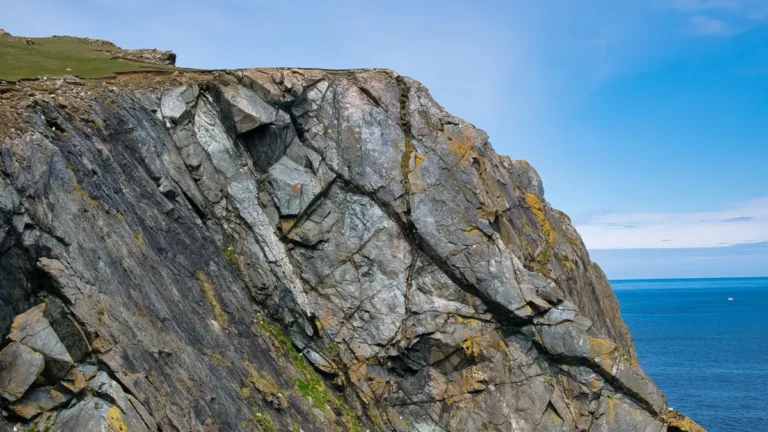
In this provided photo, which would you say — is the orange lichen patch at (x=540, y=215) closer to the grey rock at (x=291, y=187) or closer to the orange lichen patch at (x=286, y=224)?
the grey rock at (x=291, y=187)

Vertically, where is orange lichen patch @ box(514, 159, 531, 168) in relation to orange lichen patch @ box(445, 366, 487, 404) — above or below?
above

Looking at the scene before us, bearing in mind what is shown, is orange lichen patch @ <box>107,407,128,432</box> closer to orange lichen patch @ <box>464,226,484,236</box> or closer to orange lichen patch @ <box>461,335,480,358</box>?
orange lichen patch @ <box>461,335,480,358</box>

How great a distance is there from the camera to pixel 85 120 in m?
22.6

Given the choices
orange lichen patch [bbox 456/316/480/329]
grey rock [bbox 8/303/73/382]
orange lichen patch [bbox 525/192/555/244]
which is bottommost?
grey rock [bbox 8/303/73/382]

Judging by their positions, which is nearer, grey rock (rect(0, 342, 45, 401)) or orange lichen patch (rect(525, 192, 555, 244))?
grey rock (rect(0, 342, 45, 401))

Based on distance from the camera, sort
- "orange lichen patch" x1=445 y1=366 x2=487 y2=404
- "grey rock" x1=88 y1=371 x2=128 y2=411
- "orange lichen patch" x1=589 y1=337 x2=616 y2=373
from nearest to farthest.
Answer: "grey rock" x1=88 y1=371 x2=128 y2=411 → "orange lichen patch" x1=445 y1=366 x2=487 y2=404 → "orange lichen patch" x1=589 y1=337 x2=616 y2=373

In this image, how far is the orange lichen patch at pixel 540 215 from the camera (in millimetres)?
35000

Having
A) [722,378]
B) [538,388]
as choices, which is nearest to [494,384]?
[538,388]

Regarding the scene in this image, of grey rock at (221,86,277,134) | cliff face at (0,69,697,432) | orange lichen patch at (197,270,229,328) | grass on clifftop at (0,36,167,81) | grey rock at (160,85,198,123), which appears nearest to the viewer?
cliff face at (0,69,697,432)

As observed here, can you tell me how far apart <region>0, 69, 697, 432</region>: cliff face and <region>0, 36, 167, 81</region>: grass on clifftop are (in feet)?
4.92

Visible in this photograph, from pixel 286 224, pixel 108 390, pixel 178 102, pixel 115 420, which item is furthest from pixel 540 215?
pixel 115 420

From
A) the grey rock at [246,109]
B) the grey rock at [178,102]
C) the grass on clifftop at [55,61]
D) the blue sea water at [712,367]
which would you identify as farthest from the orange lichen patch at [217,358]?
the blue sea water at [712,367]

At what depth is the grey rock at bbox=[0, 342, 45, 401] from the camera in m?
14.9

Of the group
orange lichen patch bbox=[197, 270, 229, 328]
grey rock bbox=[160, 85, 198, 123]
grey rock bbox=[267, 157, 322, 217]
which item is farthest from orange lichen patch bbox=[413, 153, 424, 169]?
orange lichen patch bbox=[197, 270, 229, 328]
